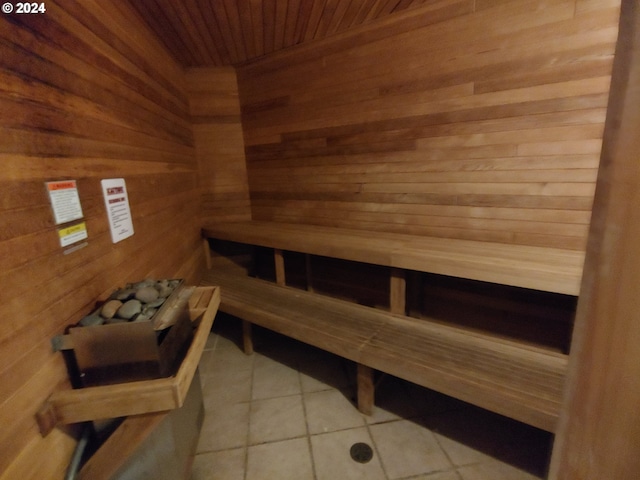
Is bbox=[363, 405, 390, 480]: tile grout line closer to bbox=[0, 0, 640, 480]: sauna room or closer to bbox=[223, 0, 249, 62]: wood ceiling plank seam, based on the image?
bbox=[0, 0, 640, 480]: sauna room

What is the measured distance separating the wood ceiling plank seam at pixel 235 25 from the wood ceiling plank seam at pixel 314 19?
1.72 ft

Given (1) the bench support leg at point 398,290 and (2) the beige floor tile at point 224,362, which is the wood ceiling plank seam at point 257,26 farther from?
(2) the beige floor tile at point 224,362

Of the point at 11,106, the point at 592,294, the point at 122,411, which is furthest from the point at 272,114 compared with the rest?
the point at 592,294

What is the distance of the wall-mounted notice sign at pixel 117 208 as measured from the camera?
1.56m

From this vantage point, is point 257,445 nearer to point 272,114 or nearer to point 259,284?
point 259,284

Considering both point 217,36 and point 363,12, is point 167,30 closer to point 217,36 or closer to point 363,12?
point 217,36

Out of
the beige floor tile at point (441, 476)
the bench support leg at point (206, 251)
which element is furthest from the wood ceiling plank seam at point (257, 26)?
the beige floor tile at point (441, 476)

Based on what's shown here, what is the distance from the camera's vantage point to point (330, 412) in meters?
2.11

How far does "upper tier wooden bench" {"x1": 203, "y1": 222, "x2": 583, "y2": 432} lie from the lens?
1.48m

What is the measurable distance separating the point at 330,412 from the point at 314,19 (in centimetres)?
282

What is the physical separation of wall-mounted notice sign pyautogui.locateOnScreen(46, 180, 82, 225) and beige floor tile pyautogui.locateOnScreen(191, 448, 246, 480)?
4.90 ft

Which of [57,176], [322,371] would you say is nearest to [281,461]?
[322,371]

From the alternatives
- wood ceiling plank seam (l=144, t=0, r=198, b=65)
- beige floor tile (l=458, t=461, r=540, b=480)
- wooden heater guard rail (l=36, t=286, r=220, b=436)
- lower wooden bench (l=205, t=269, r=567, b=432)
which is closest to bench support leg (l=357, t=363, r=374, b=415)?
lower wooden bench (l=205, t=269, r=567, b=432)

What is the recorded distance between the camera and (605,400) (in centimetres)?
48
